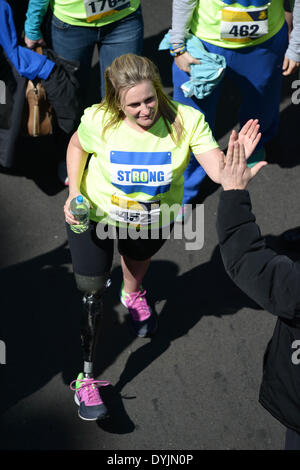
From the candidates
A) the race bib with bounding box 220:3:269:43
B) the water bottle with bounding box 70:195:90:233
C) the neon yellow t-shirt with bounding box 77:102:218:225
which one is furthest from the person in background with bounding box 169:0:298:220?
the water bottle with bounding box 70:195:90:233

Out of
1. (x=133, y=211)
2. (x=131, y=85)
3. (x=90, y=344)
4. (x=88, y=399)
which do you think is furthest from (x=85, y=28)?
(x=88, y=399)

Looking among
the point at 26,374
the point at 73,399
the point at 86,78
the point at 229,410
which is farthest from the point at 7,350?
the point at 86,78

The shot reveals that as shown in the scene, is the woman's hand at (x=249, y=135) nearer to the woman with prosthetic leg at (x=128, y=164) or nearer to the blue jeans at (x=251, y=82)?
the woman with prosthetic leg at (x=128, y=164)

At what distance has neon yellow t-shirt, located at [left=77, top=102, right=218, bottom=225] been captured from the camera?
2.91m

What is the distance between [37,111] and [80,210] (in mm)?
1287

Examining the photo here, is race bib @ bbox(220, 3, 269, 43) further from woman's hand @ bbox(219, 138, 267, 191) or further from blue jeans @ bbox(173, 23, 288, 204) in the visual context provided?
woman's hand @ bbox(219, 138, 267, 191)

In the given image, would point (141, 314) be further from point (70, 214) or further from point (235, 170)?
point (235, 170)

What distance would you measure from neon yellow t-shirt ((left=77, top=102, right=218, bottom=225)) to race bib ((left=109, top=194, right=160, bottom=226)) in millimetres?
20

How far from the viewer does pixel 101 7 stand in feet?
12.5

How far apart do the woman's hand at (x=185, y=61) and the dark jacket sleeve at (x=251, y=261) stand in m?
1.66

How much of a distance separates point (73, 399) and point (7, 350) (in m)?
0.52
